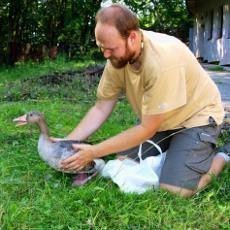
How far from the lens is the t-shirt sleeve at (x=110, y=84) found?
440cm

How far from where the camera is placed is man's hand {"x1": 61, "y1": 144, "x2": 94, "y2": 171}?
4.00 metres

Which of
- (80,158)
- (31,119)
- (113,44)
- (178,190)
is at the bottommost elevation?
(178,190)

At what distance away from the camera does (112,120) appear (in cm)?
677

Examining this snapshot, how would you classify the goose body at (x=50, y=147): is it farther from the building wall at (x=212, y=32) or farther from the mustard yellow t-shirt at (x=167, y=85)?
the building wall at (x=212, y=32)

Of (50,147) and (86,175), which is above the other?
(50,147)

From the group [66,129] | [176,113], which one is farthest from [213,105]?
[66,129]

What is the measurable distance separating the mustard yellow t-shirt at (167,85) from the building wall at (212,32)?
14.7 meters

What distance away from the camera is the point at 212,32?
23.3 meters

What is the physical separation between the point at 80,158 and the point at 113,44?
87 cm

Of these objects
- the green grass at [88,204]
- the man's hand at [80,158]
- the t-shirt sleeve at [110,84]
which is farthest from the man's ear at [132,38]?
the green grass at [88,204]

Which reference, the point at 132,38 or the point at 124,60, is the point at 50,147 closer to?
the point at 124,60

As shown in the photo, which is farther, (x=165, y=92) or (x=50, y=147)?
(x=50, y=147)

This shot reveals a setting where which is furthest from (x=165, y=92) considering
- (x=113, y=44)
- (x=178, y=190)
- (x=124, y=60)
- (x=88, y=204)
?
(x=88, y=204)

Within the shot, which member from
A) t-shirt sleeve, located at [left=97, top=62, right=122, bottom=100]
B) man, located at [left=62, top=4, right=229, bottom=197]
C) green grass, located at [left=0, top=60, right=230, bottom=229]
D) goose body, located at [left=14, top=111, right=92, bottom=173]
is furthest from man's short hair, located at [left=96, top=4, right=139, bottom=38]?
green grass, located at [left=0, top=60, right=230, bottom=229]
